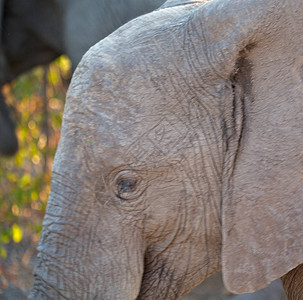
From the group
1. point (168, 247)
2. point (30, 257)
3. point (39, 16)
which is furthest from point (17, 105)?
point (168, 247)

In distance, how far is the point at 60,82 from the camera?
17.9 ft

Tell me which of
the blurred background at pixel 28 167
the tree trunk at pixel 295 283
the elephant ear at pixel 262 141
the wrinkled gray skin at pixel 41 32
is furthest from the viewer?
the blurred background at pixel 28 167

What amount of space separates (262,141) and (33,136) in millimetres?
3492

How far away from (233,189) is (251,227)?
0.11 metres

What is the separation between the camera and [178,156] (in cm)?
193

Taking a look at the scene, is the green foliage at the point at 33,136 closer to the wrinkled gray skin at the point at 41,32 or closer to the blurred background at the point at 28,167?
the blurred background at the point at 28,167

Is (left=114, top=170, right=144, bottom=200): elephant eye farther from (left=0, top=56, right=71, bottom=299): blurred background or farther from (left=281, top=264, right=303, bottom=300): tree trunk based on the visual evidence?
(left=0, top=56, right=71, bottom=299): blurred background

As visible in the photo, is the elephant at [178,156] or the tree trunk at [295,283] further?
the tree trunk at [295,283]

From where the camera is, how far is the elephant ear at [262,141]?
6.05 ft

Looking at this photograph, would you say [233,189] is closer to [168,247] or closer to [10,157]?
[168,247]

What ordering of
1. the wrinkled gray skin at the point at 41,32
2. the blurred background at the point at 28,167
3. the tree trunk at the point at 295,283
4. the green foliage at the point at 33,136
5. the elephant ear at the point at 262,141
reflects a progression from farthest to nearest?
the green foliage at the point at 33,136 < the blurred background at the point at 28,167 < the wrinkled gray skin at the point at 41,32 < the tree trunk at the point at 295,283 < the elephant ear at the point at 262,141

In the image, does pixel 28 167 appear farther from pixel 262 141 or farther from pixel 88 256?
pixel 262 141

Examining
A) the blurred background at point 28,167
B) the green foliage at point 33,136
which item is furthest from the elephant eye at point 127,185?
the green foliage at point 33,136

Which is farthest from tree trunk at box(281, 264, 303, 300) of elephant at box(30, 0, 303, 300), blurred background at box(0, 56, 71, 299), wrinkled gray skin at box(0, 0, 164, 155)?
blurred background at box(0, 56, 71, 299)
